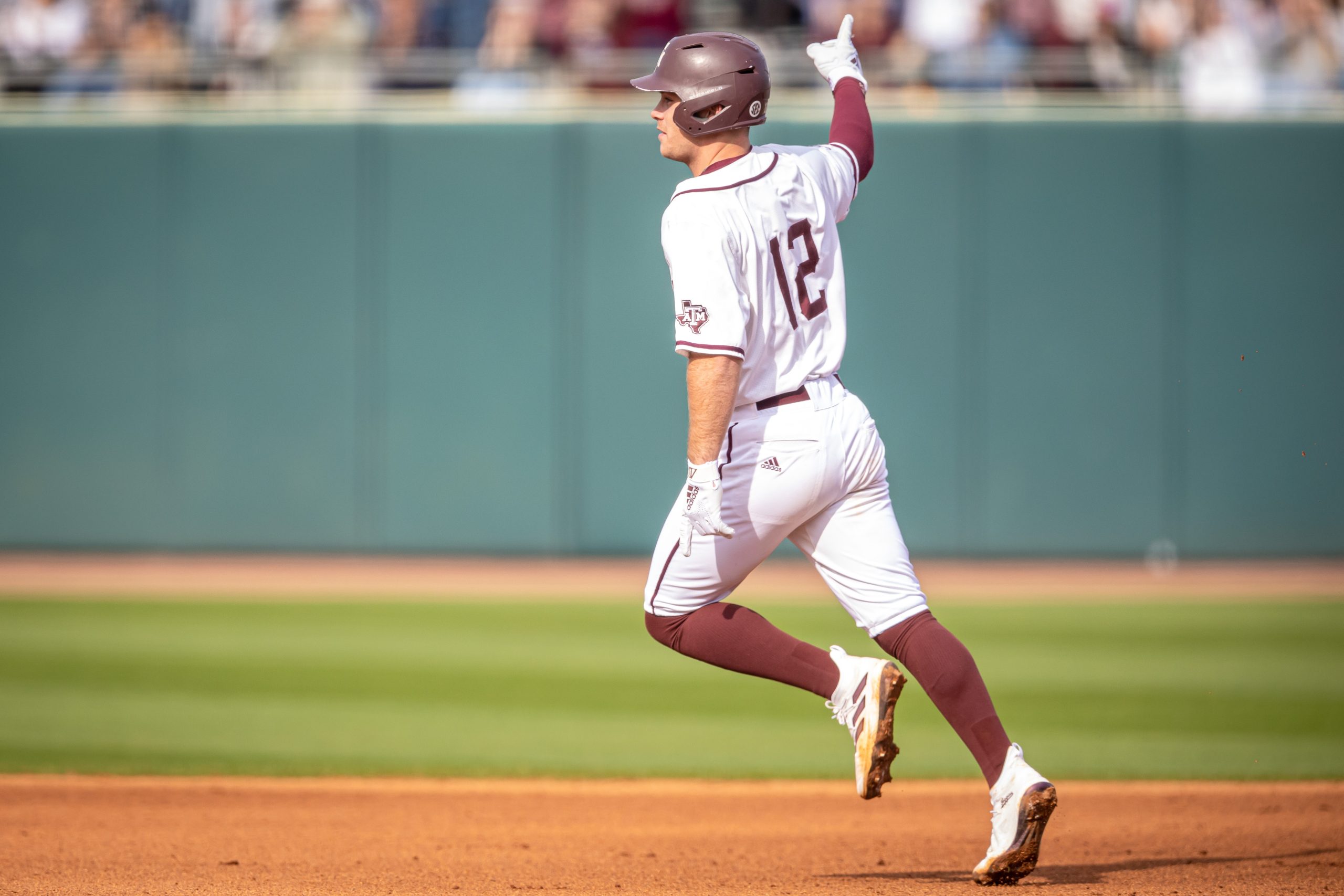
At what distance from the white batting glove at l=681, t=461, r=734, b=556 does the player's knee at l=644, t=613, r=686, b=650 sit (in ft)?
0.90

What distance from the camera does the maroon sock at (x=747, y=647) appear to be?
10.7 ft

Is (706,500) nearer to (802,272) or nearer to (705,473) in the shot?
(705,473)

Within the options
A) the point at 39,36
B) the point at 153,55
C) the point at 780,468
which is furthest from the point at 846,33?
the point at 39,36

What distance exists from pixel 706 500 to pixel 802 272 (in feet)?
2.00

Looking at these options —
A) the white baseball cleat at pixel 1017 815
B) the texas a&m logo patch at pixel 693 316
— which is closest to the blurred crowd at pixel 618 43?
the texas a&m logo patch at pixel 693 316

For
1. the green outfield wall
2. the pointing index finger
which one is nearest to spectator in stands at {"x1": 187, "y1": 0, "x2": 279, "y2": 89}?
the green outfield wall

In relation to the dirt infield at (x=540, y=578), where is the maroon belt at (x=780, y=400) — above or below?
above

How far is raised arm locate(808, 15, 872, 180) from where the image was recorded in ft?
11.8

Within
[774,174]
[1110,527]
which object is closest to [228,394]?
[1110,527]

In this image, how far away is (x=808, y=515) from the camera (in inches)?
127

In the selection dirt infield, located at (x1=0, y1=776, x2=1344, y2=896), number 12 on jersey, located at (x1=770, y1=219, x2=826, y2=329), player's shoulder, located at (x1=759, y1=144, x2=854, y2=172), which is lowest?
dirt infield, located at (x1=0, y1=776, x2=1344, y2=896)

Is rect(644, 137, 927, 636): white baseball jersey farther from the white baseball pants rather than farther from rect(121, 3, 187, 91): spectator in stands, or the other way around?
rect(121, 3, 187, 91): spectator in stands

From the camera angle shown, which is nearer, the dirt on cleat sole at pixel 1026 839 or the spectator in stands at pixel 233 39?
the dirt on cleat sole at pixel 1026 839

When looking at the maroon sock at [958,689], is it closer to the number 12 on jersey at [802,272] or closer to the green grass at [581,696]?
the number 12 on jersey at [802,272]
